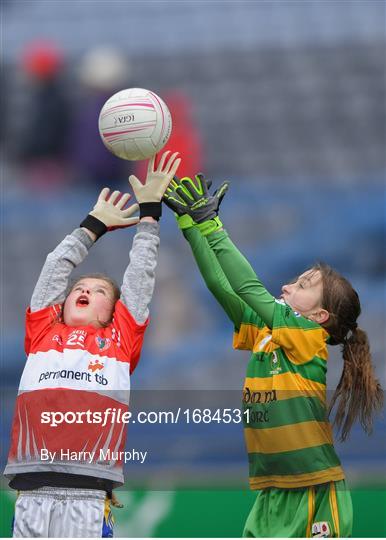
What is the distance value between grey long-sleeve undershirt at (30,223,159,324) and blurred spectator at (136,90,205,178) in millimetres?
5541

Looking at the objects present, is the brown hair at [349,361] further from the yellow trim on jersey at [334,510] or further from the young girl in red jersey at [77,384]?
the young girl in red jersey at [77,384]

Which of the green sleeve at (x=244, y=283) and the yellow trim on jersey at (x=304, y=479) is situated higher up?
the green sleeve at (x=244, y=283)

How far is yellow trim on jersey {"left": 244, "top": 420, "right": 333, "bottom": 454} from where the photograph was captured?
11.0 ft

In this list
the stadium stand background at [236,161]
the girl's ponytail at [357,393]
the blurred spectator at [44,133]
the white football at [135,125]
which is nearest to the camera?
the girl's ponytail at [357,393]

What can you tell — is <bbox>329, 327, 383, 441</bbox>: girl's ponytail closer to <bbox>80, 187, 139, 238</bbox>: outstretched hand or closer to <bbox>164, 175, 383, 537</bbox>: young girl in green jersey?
<bbox>164, 175, 383, 537</bbox>: young girl in green jersey

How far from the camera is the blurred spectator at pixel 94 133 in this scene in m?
10.1

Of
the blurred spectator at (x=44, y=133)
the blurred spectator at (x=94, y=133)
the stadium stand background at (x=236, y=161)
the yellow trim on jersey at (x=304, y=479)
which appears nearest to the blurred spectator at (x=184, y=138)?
the stadium stand background at (x=236, y=161)

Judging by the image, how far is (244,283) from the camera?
3.41 metres

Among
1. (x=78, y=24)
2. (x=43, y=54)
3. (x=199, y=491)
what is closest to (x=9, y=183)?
(x=43, y=54)

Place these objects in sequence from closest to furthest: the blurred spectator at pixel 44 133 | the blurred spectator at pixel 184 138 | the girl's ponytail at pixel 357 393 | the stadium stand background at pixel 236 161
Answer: the girl's ponytail at pixel 357 393
the stadium stand background at pixel 236 161
the blurred spectator at pixel 184 138
the blurred spectator at pixel 44 133

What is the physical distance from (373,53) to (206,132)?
8.35 feet

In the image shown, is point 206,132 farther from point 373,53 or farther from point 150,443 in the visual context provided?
point 150,443

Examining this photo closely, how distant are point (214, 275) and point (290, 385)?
1.61 ft

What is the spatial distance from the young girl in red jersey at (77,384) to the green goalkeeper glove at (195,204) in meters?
0.06
